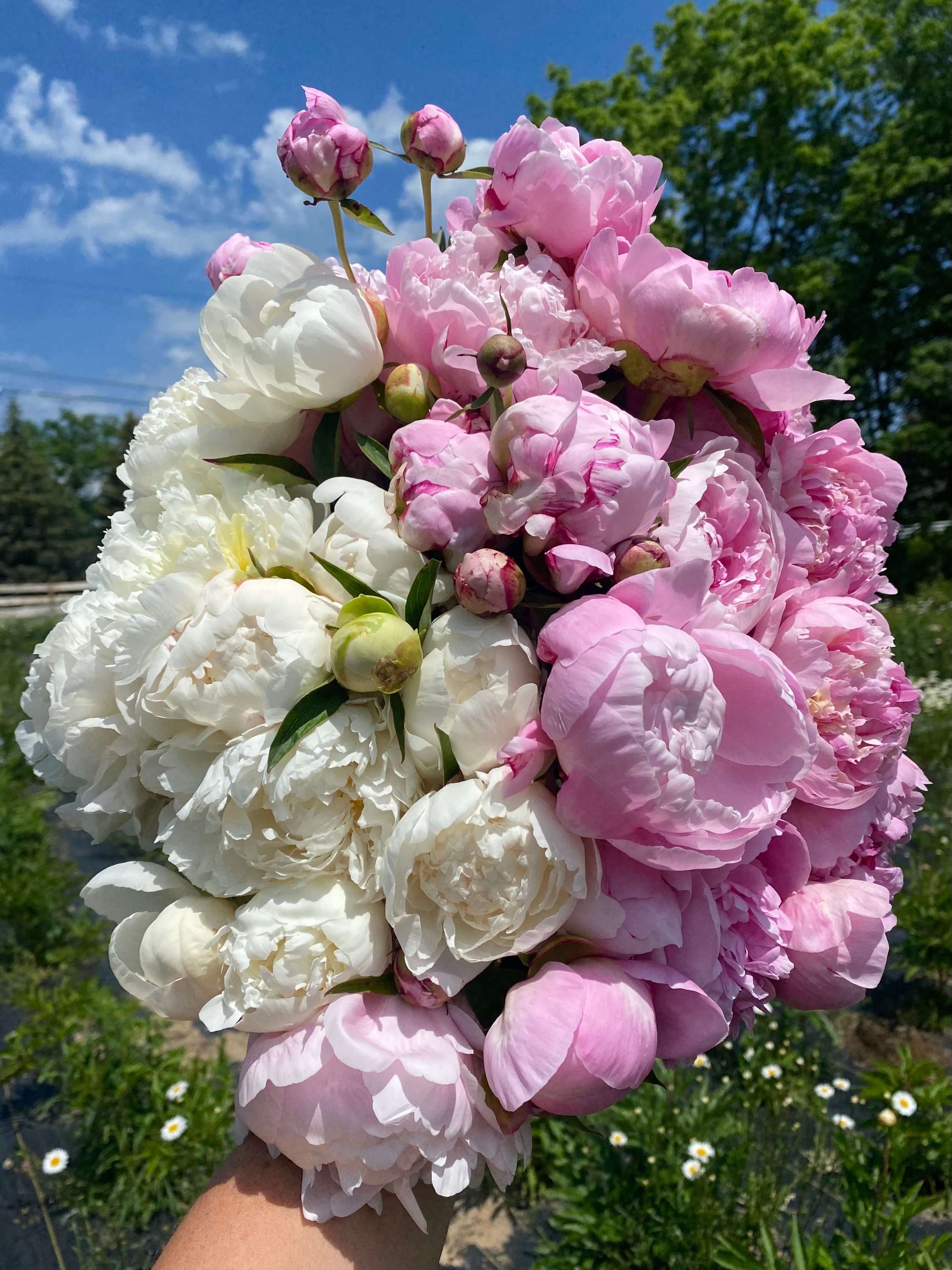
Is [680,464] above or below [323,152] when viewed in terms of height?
below

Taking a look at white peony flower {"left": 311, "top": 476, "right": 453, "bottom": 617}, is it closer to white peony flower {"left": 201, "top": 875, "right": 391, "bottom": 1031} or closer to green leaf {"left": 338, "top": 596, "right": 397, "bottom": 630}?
green leaf {"left": 338, "top": 596, "right": 397, "bottom": 630}

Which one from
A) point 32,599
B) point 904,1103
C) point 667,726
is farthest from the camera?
point 32,599

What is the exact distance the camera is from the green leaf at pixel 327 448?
0.75m

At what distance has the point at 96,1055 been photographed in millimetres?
2637

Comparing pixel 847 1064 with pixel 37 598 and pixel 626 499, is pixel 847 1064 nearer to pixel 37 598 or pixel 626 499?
pixel 626 499

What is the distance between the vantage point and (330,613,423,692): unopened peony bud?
0.59m

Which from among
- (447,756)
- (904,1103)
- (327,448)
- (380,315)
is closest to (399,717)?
(447,756)

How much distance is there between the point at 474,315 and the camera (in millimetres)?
712

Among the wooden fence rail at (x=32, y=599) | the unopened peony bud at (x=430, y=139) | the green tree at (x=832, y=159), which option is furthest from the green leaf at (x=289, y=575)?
the wooden fence rail at (x=32, y=599)

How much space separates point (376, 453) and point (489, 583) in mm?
199

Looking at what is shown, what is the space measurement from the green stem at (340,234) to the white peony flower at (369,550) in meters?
0.25

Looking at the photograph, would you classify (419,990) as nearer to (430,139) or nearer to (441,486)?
(441,486)

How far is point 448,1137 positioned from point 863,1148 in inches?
86.5

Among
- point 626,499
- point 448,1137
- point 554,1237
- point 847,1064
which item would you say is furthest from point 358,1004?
point 847,1064
